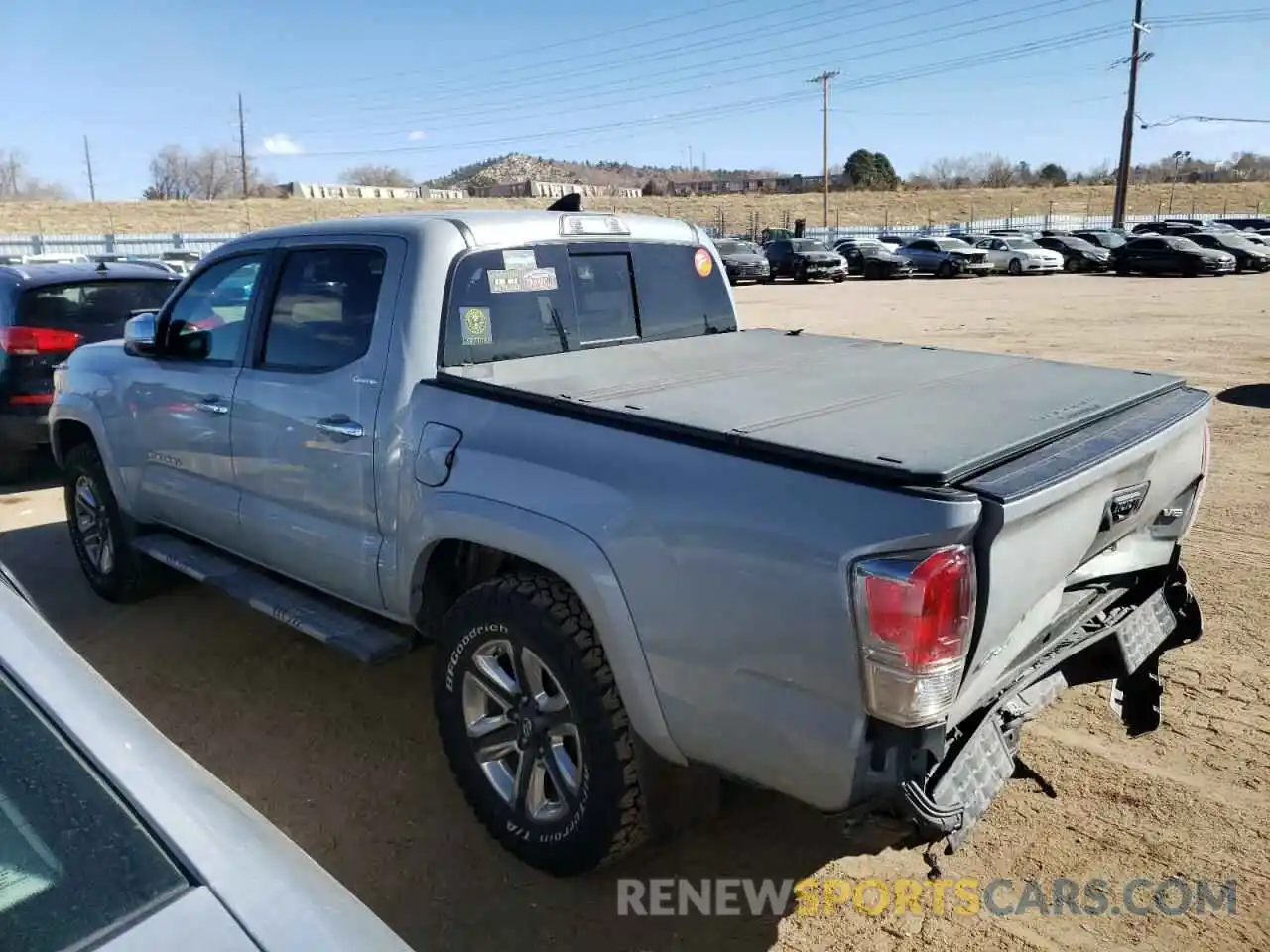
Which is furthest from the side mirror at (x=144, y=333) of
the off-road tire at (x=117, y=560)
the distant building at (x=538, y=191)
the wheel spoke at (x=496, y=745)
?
the distant building at (x=538, y=191)

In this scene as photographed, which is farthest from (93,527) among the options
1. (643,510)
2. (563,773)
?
(643,510)

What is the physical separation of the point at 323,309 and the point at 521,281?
80 centimetres

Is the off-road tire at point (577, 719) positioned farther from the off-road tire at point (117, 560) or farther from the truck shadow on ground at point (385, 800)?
the off-road tire at point (117, 560)

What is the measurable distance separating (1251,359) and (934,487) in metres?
13.8

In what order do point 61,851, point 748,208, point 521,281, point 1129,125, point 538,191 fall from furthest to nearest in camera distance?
point 538,191 → point 748,208 → point 1129,125 → point 521,281 → point 61,851

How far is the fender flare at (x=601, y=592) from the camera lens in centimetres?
258

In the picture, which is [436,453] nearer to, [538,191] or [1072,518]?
[1072,518]

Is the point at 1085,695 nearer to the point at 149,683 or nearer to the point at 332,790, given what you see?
the point at 332,790

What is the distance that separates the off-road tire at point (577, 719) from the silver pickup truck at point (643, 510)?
1 centimetres

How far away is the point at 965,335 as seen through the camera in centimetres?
1711

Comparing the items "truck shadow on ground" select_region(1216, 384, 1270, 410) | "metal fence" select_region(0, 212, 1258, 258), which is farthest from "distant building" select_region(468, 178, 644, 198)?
"truck shadow on ground" select_region(1216, 384, 1270, 410)

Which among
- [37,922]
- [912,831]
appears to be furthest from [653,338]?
[37,922]

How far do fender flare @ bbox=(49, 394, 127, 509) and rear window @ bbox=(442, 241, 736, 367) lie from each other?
2581mm

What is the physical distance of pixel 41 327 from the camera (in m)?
7.49
